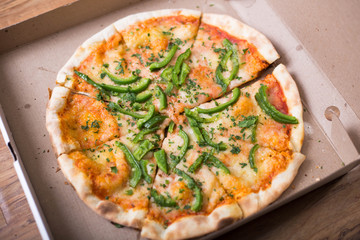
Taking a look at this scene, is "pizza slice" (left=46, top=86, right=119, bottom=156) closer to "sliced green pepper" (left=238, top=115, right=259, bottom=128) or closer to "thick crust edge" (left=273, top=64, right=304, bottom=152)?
"sliced green pepper" (left=238, top=115, right=259, bottom=128)

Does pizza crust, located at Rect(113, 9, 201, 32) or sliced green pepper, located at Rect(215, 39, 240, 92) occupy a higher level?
pizza crust, located at Rect(113, 9, 201, 32)

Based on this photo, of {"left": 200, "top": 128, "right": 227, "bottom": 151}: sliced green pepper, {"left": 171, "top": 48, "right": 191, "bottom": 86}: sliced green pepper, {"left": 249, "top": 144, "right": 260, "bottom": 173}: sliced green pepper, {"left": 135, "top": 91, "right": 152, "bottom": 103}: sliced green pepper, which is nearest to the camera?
{"left": 249, "top": 144, "right": 260, "bottom": 173}: sliced green pepper

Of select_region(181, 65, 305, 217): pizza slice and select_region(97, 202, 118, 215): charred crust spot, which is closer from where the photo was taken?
select_region(97, 202, 118, 215): charred crust spot

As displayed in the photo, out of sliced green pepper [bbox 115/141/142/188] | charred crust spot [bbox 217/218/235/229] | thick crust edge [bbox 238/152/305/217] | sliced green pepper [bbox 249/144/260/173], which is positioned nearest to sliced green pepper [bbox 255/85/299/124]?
sliced green pepper [bbox 249/144/260/173]

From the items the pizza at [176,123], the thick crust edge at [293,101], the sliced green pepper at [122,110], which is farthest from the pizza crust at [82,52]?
the thick crust edge at [293,101]

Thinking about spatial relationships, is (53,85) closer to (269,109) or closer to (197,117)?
(197,117)

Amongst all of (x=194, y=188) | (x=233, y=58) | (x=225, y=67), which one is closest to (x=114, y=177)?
(x=194, y=188)

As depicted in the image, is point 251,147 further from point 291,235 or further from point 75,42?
point 75,42

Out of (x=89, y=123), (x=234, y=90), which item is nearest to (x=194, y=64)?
(x=234, y=90)
